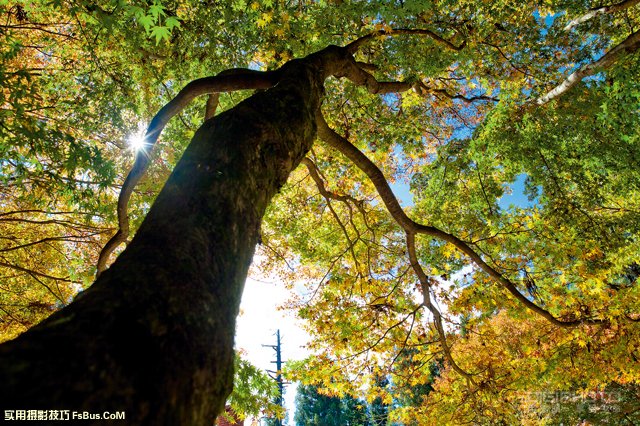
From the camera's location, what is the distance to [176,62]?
5.08 metres

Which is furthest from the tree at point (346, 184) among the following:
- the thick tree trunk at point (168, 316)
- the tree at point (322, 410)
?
the tree at point (322, 410)

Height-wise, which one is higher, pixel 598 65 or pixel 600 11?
pixel 600 11

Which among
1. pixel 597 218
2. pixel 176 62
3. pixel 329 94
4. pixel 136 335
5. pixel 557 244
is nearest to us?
pixel 136 335

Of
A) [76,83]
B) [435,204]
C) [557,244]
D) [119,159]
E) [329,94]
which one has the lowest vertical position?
[557,244]

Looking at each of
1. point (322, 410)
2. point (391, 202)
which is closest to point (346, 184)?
point (391, 202)

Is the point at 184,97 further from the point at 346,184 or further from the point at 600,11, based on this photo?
the point at 600,11

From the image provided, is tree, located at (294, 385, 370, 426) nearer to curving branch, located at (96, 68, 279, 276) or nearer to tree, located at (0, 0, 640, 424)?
tree, located at (0, 0, 640, 424)

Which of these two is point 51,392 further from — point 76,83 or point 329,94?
point 329,94

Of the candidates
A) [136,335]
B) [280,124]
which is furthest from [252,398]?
[136,335]

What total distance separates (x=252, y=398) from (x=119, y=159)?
15.3 feet

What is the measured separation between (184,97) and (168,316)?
2.24 m

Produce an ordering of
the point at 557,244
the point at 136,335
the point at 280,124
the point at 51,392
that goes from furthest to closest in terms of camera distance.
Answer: the point at 557,244 < the point at 280,124 < the point at 136,335 < the point at 51,392

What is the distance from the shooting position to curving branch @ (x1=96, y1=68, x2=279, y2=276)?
8.74 ft

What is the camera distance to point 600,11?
6262 millimetres
